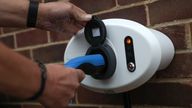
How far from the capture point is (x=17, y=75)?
95 centimetres

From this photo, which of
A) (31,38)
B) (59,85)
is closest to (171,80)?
(59,85)

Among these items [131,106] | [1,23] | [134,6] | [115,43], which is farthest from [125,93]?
[1,23]

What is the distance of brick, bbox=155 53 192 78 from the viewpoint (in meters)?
1.23

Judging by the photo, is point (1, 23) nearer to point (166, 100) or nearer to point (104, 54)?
point (104, 54)

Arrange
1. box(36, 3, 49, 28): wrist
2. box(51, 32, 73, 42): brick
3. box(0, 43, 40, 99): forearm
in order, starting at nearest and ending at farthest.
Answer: box(0, 43, 40, 99): forearm < box(36, 3, 49, 28): wrist < box(51, 32, 73, 42): brick

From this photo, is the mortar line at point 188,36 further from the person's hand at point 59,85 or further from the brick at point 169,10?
the person's hand at point 59,85

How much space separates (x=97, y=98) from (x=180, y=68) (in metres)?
0.37

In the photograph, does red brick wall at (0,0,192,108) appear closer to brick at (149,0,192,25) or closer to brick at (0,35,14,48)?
brick at (149,0,192,25)

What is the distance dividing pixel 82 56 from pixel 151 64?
0.68 feet

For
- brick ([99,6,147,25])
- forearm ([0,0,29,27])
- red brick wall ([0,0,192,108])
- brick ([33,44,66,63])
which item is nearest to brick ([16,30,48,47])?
brick ([33,44,66,63])

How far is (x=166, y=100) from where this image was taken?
4.21 feet

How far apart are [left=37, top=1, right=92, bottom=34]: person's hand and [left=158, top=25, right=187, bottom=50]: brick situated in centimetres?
26

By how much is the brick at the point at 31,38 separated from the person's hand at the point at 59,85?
631 mm

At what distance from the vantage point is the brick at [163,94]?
4.07 ft
